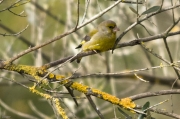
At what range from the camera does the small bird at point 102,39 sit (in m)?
2.72

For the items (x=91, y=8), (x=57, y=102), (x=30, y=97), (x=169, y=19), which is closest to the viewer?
(x=57, y=102)

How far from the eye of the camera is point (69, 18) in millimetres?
4328

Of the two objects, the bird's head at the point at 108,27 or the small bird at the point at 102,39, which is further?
the bird's head at the point at 108,27

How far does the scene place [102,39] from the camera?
2887 millimetres

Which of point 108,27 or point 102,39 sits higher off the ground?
point 108,27

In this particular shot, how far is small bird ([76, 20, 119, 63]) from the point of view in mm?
2719

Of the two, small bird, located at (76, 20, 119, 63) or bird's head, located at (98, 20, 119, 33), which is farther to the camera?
bird's head, located at (98, 20, 119, 33)

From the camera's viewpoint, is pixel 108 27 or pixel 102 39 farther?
pixel 108 27

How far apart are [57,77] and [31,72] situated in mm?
144

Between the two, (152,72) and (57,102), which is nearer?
(57,102)

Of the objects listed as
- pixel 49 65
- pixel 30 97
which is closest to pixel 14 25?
pixel 30 97

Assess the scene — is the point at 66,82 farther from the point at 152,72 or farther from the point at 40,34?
the point at 152,72

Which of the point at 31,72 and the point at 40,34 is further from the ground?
the point at 40,34

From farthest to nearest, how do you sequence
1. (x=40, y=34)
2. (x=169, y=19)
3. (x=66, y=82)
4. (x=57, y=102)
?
(x=169, y=19) → (x=40, y=34) → (x=66, y=82) → (x=57, y=102)
